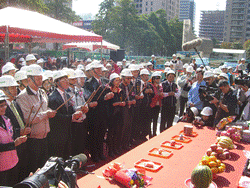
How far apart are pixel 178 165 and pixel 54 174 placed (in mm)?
1647

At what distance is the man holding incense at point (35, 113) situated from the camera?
315 centimetres

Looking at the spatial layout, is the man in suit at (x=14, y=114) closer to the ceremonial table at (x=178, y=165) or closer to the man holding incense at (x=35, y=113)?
the man holding incense at (x=35, y=113)

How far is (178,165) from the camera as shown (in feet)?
9.03

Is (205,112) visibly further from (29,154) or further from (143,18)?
(143,18)

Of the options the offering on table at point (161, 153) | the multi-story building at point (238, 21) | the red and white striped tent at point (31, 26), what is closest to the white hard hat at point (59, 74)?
the offering on table at point (161, 153)

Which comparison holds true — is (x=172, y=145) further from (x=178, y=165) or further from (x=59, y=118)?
(x=59, y=118)

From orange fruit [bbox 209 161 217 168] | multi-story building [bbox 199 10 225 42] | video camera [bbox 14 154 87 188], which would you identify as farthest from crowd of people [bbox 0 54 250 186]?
multi-story building [bbox 199 10 225 42]

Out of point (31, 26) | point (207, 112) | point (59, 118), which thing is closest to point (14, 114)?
point (59, 118)

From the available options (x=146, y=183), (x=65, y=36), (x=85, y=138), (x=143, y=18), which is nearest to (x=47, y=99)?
(x=85, y=138)

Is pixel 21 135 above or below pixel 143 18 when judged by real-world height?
below

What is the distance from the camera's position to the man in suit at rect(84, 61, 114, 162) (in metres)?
4.50

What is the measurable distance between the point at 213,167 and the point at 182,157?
0.49 metres

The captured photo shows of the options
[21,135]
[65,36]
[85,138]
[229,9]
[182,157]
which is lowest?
[85,138]

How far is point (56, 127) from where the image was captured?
3.65m
